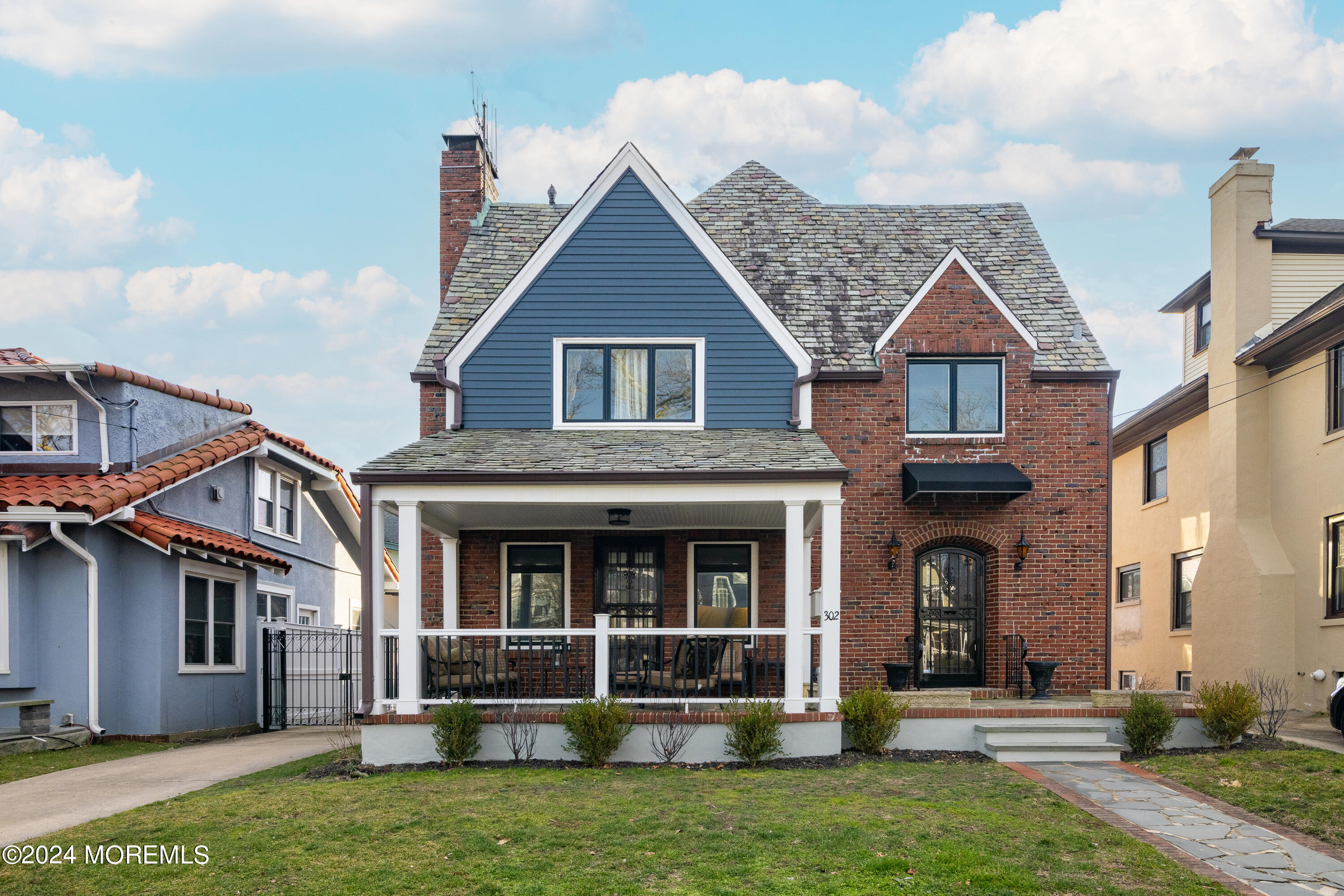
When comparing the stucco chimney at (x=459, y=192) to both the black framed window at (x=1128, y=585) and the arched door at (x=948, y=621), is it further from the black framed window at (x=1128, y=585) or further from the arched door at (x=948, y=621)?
the black framed window at (x=1128, y=585)

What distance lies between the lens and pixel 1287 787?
9.00m

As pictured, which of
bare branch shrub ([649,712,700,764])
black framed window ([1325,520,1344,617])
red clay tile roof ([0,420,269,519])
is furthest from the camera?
black framed window ([1325,520,1344,617])

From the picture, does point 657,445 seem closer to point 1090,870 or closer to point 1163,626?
point 1090,870

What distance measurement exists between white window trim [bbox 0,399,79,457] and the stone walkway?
13.8 metres

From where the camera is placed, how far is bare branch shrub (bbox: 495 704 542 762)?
10.7 metres

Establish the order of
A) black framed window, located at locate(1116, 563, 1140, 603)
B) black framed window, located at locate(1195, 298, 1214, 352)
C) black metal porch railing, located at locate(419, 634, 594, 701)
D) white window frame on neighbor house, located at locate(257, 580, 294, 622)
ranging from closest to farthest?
black metal porch railing, located at locate(419, 634, 594, 701) → white window frame on neighbor house, located at locate(257, 580, 294, 622) → black framed window, located at locate(1195, 298, 1214, 352) → black framed window, located at locate(1116, 563, 1140, 603)

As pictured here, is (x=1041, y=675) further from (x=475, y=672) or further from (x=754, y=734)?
(x=475, y=672)

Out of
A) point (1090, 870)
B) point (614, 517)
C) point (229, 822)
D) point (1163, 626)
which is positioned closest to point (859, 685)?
point (614, 517)

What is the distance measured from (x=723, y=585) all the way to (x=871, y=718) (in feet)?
13.1

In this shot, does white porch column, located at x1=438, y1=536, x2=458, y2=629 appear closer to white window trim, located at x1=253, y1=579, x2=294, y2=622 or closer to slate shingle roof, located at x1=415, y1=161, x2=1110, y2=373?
slate shingle roof, located at x1=415, y1=161, x2=1110, y2=373

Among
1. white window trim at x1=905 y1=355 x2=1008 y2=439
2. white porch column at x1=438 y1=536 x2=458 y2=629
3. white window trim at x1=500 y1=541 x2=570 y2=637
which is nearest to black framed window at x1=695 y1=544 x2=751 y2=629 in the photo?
white window trim at x1=500 y1=541 x2=570 y2=637

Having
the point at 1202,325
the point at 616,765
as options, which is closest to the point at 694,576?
the point at 616,765

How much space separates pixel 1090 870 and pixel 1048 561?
8092mm

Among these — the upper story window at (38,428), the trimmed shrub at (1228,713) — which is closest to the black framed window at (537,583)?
the upper story window at (38,428)
